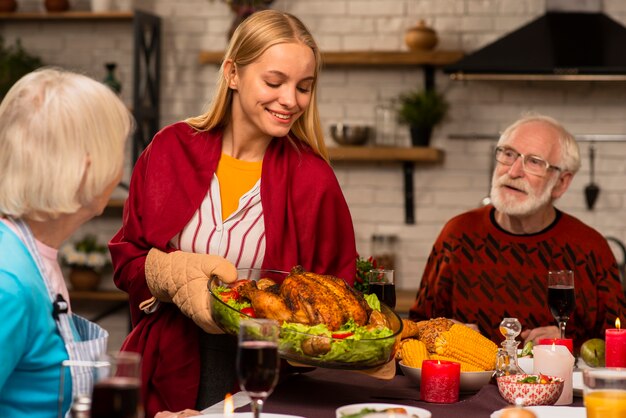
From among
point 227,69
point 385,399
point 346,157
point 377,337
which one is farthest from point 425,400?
point 346,157

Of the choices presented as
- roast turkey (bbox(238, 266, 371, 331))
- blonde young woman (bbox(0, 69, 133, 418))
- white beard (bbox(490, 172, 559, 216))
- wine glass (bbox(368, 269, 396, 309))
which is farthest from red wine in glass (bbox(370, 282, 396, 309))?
blonde young woman (bbox(0, 69, 133, 418))

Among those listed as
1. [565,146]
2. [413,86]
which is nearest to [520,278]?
[565,146]

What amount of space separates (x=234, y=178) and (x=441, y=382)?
78 centimetres

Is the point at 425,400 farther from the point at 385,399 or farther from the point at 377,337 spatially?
the point at 377,337

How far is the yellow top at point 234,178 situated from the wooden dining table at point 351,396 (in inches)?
18.5

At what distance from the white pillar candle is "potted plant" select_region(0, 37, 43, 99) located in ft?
13.2

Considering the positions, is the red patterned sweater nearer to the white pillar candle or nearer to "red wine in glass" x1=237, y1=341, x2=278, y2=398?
the white pillar candle

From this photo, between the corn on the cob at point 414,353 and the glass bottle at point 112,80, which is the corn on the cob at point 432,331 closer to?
the corn on the cob at point 414,353

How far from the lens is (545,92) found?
5.60m

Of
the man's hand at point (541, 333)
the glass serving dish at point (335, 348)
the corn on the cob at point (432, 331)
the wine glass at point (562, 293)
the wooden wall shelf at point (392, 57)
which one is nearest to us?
the glass serving dish at point (335, 348)

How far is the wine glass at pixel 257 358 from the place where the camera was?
5.38 ft

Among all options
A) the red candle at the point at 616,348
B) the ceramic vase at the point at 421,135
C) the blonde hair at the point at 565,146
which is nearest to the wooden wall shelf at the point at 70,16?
the ceramic vase at the point at 421,135

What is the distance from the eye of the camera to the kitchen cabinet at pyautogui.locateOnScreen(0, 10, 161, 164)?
5613mm

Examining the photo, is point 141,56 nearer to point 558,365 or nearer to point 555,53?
point 555,53
